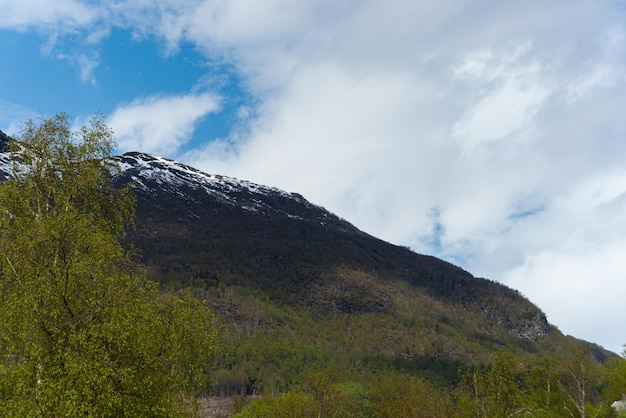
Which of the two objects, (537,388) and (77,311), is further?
(537,388)

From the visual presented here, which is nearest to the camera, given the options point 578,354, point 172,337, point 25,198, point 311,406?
point 172,337

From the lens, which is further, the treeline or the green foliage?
the treeline

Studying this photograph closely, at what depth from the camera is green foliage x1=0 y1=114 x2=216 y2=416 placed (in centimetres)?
1773

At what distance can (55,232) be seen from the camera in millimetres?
19781

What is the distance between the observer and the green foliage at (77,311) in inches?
698

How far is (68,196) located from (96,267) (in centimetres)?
477

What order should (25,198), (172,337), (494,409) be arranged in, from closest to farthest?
(172,337) → (25,198) → (494,409)

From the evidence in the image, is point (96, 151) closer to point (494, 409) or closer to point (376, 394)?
point (494, 409)

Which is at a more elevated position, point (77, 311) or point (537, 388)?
point (537, 388)

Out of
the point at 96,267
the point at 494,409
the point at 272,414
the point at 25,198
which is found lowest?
the point at 272,414

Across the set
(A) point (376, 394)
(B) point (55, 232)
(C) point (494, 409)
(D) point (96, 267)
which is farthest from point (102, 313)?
(A) point (376, 394)

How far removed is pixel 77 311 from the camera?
19719 millimetres

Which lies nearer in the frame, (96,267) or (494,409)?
(96,267)

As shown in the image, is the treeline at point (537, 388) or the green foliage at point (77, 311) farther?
the treeline at point (537, 388)
